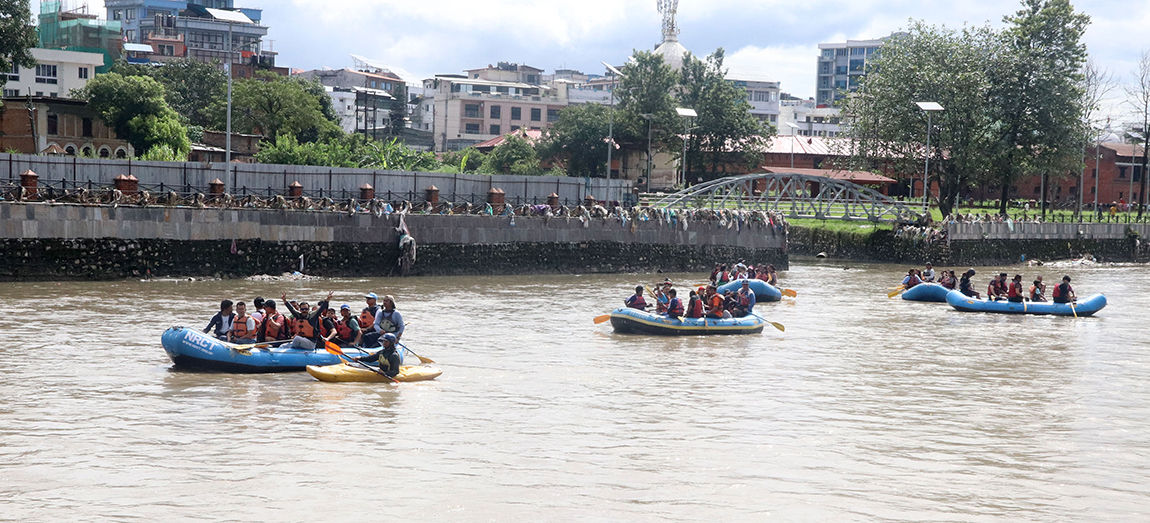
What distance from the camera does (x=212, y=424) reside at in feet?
50.1

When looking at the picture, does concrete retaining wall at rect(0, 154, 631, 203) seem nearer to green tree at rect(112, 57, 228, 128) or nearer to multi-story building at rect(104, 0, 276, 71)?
green tree at rect(112, 57, 228, 128)

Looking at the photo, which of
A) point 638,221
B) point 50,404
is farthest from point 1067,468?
point 638,221

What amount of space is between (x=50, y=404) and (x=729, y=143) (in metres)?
67.1

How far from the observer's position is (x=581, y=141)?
80.3 metres

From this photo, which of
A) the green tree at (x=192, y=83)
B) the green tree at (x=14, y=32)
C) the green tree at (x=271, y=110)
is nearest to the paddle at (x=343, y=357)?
the green tree at (x=14, y=32)

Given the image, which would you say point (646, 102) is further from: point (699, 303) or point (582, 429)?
point (582, 429)

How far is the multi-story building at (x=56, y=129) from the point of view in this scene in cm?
5194

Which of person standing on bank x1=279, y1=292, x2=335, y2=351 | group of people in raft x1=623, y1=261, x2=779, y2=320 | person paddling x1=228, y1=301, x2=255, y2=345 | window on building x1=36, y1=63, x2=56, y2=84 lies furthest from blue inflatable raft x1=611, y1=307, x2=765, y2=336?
window on building x1=36, y1=63, x2=56, y2=84

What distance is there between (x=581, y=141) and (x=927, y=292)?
4670 cm

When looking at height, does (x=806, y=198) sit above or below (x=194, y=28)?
below

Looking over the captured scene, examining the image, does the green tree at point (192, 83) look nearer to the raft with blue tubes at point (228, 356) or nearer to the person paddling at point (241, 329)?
the person paddling at point (241, 329)

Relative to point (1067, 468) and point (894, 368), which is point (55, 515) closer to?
point (1067, 468)

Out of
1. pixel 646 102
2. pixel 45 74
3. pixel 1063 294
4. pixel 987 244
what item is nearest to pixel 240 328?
pixel 1063 294

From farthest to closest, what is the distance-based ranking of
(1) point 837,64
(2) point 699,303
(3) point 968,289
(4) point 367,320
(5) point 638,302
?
(1) point 837,64 → (3) point 968,289 → (5) point 638,302 → (2) point 699,303 → (4) point 367,320
